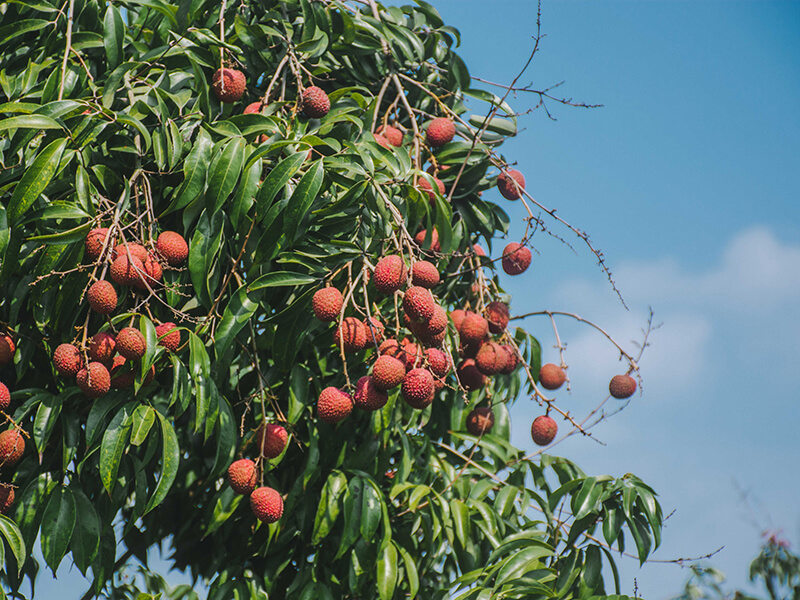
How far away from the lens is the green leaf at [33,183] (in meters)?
1.84

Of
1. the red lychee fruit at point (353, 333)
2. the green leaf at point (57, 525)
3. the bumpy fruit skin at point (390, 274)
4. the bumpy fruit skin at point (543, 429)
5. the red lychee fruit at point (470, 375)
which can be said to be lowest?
the green leaf at point (57, 525)

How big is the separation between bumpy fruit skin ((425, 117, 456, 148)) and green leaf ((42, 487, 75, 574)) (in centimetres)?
141

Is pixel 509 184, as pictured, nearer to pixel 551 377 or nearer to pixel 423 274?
pixel 551 377

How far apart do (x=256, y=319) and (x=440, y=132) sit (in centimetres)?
84

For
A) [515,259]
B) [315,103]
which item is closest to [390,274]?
[315,103]

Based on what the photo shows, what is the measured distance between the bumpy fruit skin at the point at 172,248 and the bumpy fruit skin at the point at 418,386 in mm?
599

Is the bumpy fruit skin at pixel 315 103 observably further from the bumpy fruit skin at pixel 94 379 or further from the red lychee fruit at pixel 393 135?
the bumpy fruit skin at pixel 94 379

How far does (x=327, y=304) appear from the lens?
191 cm

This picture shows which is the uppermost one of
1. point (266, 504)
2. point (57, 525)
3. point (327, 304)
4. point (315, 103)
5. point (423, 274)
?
point (315, 103)

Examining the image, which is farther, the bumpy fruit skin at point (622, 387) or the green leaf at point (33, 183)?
the bumpy fruit skin at point (622, 387)

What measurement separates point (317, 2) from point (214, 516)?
4.89ft

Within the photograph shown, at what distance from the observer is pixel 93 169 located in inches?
82.8

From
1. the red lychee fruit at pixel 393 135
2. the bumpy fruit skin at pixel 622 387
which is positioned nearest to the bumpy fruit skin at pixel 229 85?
the red lychee fruit at pixel 393 135

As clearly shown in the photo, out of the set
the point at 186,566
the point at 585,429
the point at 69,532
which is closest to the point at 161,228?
the point at 69,532
